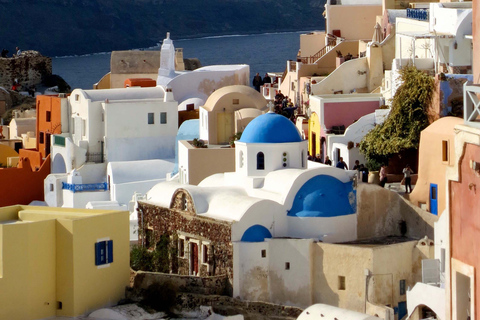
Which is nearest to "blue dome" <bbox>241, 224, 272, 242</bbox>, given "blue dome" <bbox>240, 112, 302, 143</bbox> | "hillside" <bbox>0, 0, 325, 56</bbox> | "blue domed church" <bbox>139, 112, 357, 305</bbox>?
"blue domed church" <bbox>139, 112, 357, 305</bbox>

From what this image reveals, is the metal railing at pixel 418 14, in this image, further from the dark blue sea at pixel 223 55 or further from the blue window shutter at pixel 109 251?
the dark blue sea at pixel 223 55

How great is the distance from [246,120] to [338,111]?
3.47 m

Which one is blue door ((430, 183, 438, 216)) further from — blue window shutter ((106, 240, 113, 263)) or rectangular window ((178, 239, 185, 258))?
blue window shutter ((106, 240, 113, 263))

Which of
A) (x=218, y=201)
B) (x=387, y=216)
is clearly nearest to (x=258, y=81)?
(x=387, y=216)

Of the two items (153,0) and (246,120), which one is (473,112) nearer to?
(246,120)

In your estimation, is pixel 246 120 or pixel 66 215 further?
pixel 246 120

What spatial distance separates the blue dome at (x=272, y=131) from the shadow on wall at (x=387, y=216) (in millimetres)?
2273

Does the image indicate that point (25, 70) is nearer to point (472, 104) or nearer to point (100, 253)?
point (100, 253)

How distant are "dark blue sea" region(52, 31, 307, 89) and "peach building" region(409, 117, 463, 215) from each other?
3040 inches

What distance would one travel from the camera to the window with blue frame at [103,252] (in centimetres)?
3266

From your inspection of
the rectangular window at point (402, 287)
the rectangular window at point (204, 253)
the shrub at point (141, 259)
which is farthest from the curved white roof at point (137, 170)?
the rectangular window at point (402, 287)

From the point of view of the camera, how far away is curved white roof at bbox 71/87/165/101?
172ft

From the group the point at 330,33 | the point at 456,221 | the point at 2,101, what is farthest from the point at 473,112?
the point at 2,101

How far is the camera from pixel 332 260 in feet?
108
